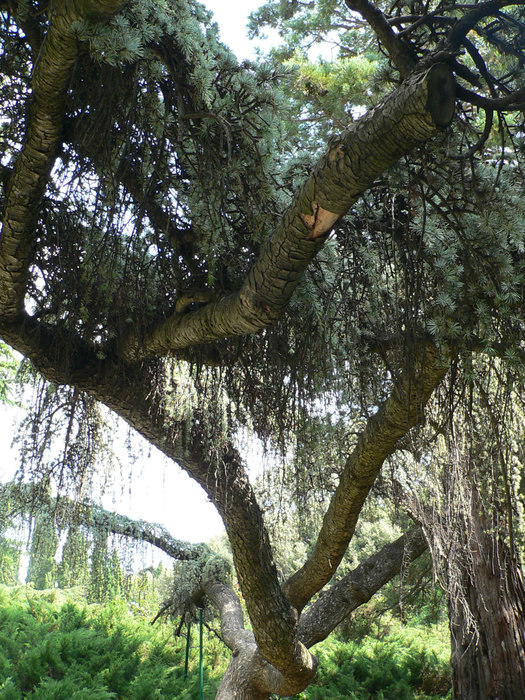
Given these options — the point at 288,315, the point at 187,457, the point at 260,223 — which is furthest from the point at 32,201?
the point at 187,457

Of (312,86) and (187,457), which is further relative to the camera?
(312,86)

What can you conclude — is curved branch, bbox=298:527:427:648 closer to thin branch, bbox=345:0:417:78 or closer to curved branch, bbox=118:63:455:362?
curved branch, bbox=118:63:455:362

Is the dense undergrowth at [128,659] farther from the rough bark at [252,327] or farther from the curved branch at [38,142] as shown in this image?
the curved branch at [38,142]

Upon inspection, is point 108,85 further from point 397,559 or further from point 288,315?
point 397,559

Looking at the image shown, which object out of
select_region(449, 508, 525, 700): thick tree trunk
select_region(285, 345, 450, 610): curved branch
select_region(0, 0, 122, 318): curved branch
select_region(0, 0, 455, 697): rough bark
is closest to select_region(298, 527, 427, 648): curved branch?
select_region(449, 508, 525, 700): thick tree trunk

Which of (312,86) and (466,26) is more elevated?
(312,86)

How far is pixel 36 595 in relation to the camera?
8.95m

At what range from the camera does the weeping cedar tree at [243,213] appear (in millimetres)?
1486

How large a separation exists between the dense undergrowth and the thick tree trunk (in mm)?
3042

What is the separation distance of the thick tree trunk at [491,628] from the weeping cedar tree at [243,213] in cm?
251

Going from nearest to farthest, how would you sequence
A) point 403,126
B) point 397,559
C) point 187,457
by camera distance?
point 403,126
point 187,457
point 397,559

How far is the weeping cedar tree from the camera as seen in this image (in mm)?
1486

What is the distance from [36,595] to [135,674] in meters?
2.61

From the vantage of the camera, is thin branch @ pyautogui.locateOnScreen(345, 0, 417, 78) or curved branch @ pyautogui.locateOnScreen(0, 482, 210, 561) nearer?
thin branch @ pyautogui.locateOnScreen(345, 0, 417, 78)
